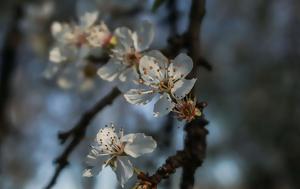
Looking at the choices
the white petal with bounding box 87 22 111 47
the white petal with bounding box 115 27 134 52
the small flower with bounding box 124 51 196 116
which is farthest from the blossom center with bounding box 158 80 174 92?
the white petal with bounding box 87 22 111 47

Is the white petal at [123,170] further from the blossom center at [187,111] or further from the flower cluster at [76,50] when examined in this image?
the flower cluster at [76,50]

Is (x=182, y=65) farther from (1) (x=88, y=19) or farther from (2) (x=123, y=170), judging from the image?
(1) (x=88, y=19)

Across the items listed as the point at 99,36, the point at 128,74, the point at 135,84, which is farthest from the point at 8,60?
the point at 135,84

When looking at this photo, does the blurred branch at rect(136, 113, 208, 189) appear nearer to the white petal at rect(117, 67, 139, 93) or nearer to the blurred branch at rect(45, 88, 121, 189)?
the white petal at rect(117, 67, 139, 93)

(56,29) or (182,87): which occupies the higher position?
(182,87)

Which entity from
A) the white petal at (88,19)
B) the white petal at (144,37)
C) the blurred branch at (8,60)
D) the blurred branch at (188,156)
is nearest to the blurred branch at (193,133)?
the blurred branch at (188,156)

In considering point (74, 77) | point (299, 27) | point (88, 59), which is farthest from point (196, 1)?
point (299, 27)
